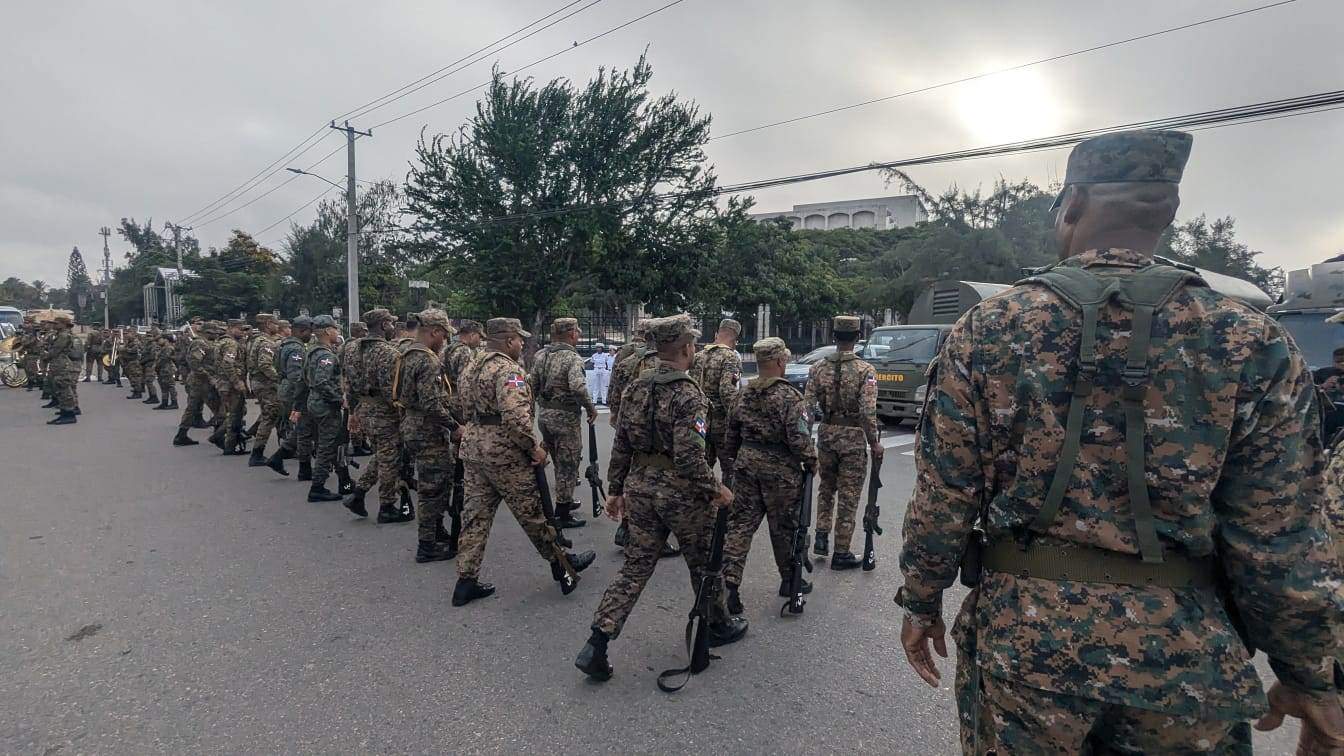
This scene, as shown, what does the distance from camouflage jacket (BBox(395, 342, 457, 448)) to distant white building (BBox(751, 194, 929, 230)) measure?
5541cm

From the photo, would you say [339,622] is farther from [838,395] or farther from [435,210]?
[435,210]

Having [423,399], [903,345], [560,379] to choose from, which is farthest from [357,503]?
[903,345]

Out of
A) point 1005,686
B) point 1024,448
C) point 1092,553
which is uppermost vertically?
point 1024,448

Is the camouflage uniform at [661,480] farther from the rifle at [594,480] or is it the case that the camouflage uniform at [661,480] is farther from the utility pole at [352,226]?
the utility pole at [352,226]

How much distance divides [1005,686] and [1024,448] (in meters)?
0.57

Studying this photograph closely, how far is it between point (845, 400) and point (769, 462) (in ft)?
3.69

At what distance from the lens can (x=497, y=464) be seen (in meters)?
4.23

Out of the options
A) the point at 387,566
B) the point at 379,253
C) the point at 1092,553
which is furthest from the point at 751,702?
the point at 379,253

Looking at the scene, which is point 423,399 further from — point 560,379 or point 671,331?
point 671,331

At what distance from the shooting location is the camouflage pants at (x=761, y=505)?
3.93 metres

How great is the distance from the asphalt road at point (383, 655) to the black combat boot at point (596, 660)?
0.06 m

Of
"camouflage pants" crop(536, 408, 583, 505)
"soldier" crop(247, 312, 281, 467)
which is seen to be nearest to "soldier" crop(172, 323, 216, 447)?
"soldier" crop(247, 312, 281, 467)

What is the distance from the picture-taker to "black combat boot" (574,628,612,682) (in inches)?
126

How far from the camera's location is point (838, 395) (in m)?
4.84
